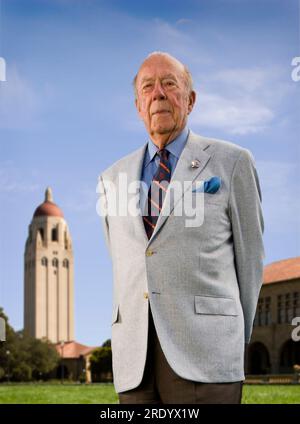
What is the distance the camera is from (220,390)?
110 inches

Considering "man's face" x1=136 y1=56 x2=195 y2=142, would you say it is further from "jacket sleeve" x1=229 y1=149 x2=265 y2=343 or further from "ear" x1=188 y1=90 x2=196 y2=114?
"jacket sleeve" x1=229 y1=149 x2=265 y2=343

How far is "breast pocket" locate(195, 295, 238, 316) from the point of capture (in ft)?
9.27

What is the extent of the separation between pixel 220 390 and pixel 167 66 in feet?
4.36

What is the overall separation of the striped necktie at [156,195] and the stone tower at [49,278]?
4233 inches

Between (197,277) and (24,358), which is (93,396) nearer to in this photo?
(197,277)

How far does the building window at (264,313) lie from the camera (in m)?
54.5

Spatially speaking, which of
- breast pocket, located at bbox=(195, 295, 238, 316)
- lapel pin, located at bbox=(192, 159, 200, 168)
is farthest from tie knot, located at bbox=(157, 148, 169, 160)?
breast pocket, located at bbox=(195, 295, 238, 316)

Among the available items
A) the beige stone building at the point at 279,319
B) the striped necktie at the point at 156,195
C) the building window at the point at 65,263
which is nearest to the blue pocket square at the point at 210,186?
the striped necktie at the point at 156,195

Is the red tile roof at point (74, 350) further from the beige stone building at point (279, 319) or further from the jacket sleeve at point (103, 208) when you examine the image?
the jacket sleeve at point (103, 208)

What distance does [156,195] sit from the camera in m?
2.95

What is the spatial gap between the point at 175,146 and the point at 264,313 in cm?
5332

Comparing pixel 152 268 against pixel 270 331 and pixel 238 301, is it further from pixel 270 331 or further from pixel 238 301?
pixel 270 331
